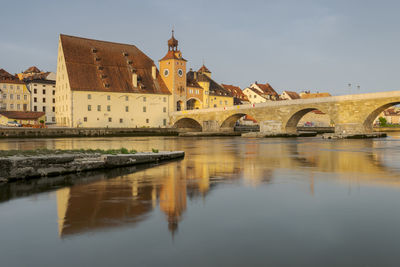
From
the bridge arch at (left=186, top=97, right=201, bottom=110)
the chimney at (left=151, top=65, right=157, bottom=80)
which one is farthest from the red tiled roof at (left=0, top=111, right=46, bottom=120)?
the bridge arch at (left=186, top=97, right=201, bottom=110)

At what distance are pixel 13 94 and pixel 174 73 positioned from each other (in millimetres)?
33957

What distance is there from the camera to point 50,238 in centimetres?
492

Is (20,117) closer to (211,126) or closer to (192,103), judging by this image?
(211,126)

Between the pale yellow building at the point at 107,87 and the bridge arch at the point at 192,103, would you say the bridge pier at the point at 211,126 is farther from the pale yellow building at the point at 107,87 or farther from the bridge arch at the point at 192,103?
the bridge arch at the point at 192,103

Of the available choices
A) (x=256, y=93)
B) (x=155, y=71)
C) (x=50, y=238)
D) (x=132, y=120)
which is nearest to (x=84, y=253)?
(x=50, y=238)

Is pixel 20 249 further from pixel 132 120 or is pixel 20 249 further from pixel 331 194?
pixel 132 120

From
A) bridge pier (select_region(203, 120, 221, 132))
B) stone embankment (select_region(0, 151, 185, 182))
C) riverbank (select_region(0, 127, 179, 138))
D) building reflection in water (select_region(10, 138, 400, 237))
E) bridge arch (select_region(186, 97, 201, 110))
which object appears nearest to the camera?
building reflection in water (select_region(10, 138, 400, 237))

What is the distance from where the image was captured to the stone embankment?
9.46 meters

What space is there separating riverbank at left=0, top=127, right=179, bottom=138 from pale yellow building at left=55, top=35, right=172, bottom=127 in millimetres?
5920

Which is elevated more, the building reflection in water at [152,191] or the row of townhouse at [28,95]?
the row of townhouse at [28,95]

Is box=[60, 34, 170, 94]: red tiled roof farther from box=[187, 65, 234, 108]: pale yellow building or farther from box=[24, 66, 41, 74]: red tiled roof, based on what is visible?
box=[24, 66, 41, 74]: red tiled roof

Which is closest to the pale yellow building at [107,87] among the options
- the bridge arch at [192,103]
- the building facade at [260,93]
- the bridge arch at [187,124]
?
the bridge arch at [187,124]

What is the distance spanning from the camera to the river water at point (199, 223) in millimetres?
4270

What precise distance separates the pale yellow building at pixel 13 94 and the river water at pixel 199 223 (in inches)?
2812
